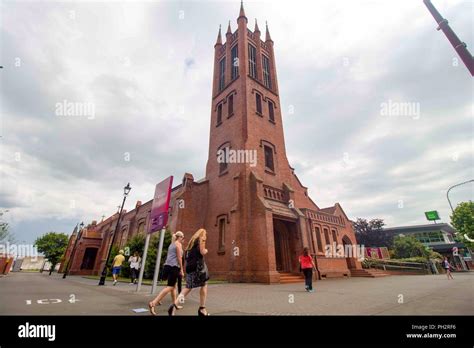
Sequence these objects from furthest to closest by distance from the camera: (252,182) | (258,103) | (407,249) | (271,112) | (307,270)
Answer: (407,249), (271,112), (258,103), (252,182), (307,270)

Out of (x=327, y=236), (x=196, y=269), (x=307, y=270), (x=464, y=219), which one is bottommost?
(x=307, y=270)

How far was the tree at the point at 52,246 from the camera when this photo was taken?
182ft

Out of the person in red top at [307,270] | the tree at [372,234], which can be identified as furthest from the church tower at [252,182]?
the tree at [372,234]

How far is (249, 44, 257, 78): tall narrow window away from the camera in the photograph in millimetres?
23306

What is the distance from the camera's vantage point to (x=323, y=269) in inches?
683

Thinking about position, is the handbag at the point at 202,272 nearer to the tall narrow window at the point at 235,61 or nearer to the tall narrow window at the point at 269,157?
the tall narrow window at the point at 269,157

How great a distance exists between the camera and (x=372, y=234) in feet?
127

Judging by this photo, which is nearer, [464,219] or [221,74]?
[221,74]

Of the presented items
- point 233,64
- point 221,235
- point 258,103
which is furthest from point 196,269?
point 233,64

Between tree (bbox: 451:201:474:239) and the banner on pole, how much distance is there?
41641 millimetres

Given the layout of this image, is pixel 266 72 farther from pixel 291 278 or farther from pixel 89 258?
pixel 89 258

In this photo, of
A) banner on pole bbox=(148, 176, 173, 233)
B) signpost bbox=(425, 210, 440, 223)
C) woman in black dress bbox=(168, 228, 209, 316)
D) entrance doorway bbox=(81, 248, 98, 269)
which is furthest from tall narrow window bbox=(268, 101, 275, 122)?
entrance doorway bbox=(81, 248, 98, 269)

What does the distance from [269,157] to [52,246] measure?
205 ft

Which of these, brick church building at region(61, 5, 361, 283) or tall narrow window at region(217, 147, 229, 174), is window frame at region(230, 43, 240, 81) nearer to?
brick church building at region(61, 5, 361, 283)
